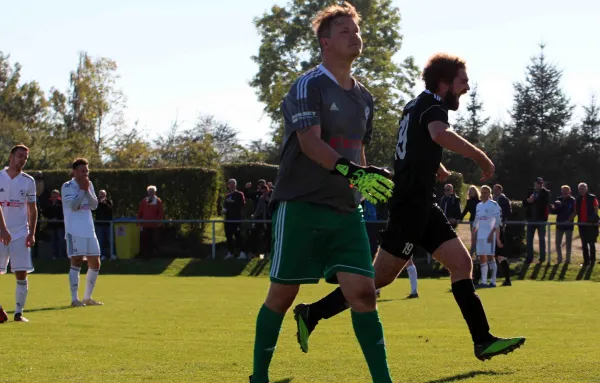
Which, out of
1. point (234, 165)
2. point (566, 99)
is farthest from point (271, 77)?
point (234, 165)

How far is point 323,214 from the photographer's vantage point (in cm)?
572

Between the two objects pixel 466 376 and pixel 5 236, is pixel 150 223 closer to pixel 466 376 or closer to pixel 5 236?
pixel 5 236

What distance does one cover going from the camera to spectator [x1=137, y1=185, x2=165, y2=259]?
2647 cm

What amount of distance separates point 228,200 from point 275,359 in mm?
18237

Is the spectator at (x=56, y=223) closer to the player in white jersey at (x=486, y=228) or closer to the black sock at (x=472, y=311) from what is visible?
the player in white jersey at (x=486, y=228)

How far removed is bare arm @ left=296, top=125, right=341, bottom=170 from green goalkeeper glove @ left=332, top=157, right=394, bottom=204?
0.16 feet

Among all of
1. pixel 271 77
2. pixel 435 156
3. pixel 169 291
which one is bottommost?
pixel 169 291

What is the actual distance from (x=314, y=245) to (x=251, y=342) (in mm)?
3577

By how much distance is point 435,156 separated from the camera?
7121 millimetres

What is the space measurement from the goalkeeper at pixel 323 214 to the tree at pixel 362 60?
48.0 meters

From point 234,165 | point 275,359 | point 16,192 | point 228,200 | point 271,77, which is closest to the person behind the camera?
point 275,359

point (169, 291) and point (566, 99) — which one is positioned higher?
point (566, 99)

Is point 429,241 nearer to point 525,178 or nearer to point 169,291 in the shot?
point 169,291

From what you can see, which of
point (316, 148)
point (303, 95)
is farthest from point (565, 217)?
point (316, 148)
